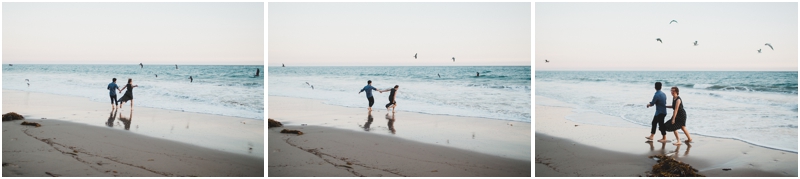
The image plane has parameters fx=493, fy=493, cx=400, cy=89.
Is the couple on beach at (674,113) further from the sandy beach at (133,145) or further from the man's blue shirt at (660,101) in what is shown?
the sandy beach at (133,145)

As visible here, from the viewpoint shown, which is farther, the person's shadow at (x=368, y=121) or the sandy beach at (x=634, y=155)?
the person's shadow at (x=368, y=121)

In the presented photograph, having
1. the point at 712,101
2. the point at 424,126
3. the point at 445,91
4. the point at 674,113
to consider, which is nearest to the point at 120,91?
the point at 424,126

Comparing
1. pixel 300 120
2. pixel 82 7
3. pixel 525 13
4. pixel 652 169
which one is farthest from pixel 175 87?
pixel 652 169

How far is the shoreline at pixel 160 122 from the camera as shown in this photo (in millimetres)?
5121

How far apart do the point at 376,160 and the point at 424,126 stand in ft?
5.70

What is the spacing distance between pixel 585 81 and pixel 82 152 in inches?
285

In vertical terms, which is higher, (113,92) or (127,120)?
(113,92)

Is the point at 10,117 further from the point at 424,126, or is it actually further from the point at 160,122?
the point at 424,126

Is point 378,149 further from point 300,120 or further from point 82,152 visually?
point 82,152

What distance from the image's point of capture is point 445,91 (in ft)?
37.9

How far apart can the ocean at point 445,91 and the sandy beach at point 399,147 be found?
2.39ft

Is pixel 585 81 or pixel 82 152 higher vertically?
pixel 585 81

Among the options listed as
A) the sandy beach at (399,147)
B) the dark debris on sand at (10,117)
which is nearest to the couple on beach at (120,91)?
the dark debris on sand at (10,117)

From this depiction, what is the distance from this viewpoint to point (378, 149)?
484 cm
